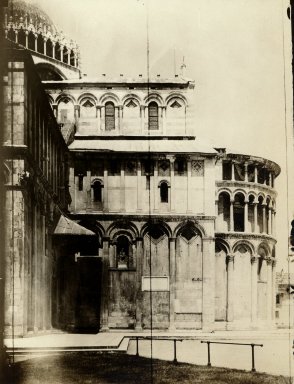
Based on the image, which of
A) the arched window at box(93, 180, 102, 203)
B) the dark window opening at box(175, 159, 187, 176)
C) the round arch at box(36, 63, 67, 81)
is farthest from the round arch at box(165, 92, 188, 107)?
the arched window at box(93, 180, 102, 203)

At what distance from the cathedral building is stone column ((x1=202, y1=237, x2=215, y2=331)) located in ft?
0.09

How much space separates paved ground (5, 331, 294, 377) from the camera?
9336 mm

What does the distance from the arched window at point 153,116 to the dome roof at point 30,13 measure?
7.25 ft

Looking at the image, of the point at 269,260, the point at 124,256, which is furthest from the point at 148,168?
the point at 269,260

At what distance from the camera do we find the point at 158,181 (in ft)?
35.9

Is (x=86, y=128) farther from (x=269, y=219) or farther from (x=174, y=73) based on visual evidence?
(x=269, y=219)

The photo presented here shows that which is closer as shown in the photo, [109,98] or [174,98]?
[174,98]

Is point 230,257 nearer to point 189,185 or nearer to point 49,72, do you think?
point 189,185

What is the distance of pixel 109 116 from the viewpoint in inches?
A: 489

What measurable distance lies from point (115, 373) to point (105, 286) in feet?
6.77

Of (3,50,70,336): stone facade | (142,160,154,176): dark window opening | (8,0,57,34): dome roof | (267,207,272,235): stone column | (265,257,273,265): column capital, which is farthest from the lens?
(142,160,154,176): dark window opening

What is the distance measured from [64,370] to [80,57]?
12.0 ft

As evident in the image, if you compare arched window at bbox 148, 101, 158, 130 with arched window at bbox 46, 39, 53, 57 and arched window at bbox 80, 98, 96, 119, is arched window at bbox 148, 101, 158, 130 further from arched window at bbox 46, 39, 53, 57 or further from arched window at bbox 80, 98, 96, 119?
arched window at bbox 46, 39, 53, 57

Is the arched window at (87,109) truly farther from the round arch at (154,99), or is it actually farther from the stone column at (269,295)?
the stone column at (269,295)
